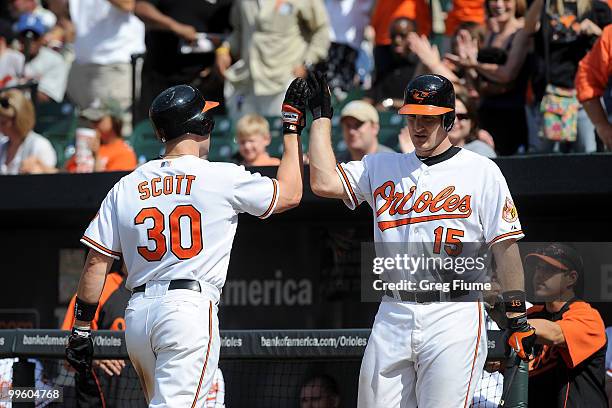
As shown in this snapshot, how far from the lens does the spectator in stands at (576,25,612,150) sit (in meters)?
6.03

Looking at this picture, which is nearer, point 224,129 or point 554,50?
point 554,50

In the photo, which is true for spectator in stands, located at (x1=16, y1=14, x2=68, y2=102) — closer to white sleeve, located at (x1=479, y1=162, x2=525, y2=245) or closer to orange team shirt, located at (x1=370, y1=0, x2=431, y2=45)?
orange team shirt, located at (x1=370, y1=0, x2=431, y2=45)

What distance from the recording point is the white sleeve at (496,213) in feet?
14.3

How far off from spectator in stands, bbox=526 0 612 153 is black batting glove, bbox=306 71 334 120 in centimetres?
239

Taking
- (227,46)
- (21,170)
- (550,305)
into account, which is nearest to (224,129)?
(227,46)

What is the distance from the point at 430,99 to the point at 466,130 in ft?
6.92

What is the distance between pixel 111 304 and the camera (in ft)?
20.2

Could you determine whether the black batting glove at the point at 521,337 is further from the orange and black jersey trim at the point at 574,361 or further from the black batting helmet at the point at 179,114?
the black batting helmet at the point at 179,114

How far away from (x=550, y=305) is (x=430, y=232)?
1216 mm

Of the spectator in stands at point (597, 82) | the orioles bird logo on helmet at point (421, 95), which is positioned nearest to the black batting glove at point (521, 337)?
the orioles bird logo on helmet at point (421, 95)

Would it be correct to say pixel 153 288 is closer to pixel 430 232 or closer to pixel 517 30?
pixel 430 232

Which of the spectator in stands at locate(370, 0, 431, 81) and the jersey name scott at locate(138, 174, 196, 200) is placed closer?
the jersey name scott at locate(138, 174, 196, 200)

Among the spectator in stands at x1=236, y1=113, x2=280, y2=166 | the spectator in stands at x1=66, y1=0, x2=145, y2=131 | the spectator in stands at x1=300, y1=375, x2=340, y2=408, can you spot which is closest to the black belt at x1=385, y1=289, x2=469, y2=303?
the spectator in stands at x1=300, y1=375, x2=340, y2=408

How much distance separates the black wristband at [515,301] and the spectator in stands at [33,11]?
6.94m
